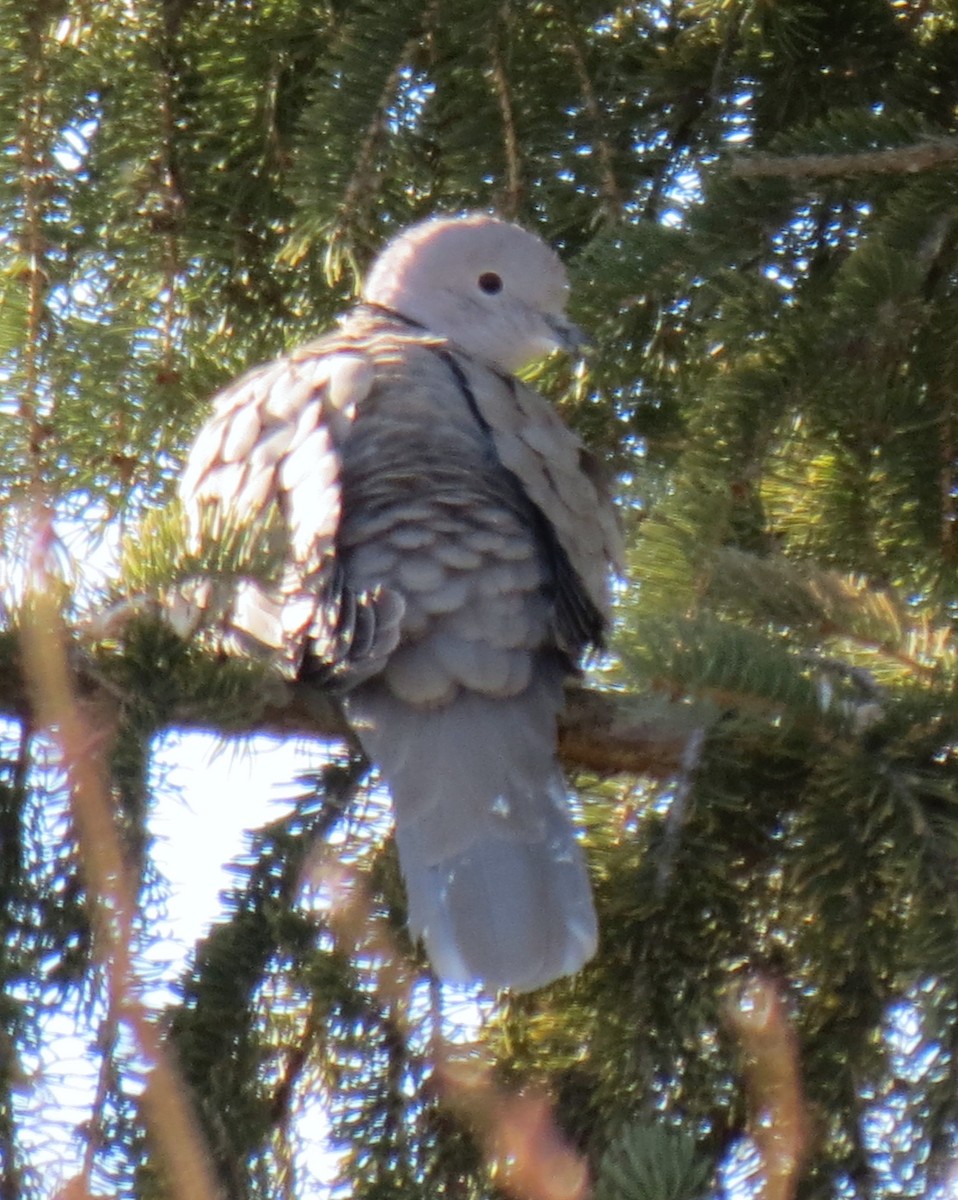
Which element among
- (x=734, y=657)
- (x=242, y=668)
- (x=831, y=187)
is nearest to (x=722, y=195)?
(x=831, y=187)

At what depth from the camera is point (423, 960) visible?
2.18 m

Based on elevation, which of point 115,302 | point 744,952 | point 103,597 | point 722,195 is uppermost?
point 115,302

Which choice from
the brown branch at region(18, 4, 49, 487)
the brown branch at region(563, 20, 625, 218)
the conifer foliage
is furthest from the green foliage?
the brown branch at region(563, 20, 625, 218)

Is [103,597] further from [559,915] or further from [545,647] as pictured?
[545,647]

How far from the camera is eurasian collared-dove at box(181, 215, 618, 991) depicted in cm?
214

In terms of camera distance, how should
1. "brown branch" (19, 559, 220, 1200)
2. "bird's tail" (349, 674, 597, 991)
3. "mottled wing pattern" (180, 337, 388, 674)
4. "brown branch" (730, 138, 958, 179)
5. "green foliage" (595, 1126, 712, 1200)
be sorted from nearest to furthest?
"green foliage" (595, 1126, 712, 1200) → "brown branch" (19, 559, 220, 1200) → "mottled wing pattern" (180, 337, 388, 674) → "bird's tail" (349, 674, 597, 991) → "brown branch" (730, 138, 958, 179)

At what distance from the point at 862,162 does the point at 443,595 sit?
30.0 inches

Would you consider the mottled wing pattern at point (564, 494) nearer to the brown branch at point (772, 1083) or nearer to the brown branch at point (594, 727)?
the brown branch at point (594, 727)

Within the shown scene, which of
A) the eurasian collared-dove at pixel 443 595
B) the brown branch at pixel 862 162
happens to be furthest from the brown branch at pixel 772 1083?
the brown branch at pixel 862 162

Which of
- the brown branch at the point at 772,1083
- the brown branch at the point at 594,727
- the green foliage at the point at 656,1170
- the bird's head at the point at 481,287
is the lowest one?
the green foliage at the point at 656,1170

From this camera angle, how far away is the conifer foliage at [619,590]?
176 centimetres

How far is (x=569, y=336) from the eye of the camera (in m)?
3.13

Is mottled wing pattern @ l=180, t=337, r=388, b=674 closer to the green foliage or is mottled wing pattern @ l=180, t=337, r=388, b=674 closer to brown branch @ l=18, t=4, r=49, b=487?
brown branch @ l=18, t=4, r=49, b=487

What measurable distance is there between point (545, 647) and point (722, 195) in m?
0.68
